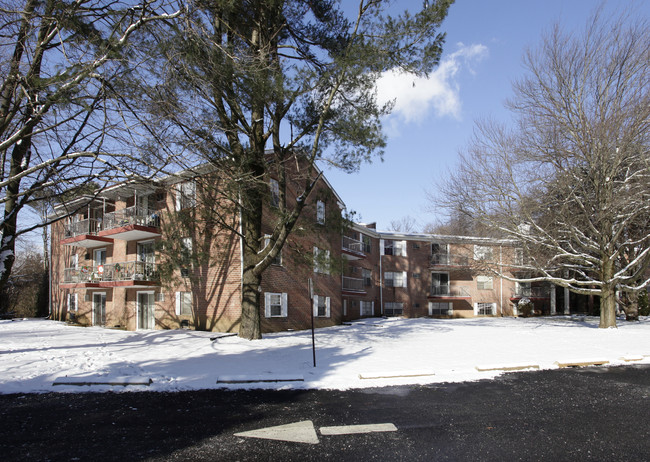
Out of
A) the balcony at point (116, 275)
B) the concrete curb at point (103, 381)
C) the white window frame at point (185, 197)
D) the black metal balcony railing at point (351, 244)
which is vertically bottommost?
the concrete curb at point (103, 381)

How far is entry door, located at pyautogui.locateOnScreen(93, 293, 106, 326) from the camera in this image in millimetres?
26094

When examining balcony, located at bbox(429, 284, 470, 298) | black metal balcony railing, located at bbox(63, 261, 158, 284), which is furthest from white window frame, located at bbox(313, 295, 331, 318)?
balcony, located at bbox(429, 284, 470, 298)

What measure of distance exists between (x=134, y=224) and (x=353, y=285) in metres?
16.3

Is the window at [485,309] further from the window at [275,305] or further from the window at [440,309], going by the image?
the window at [275,305]

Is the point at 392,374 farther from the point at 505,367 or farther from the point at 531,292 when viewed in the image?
the point at 531,292

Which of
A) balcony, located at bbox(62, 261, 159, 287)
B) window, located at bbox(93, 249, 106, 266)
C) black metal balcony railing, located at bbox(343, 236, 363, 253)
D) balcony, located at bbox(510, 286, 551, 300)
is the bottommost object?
balcony, located at bbox(510, 286, 551, 300)

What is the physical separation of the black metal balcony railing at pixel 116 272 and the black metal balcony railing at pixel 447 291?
84.1 feet

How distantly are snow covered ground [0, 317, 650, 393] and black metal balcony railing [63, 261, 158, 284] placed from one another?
4.88m

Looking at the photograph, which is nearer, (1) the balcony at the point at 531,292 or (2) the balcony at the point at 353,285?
(2) the balcony at the point at 353,285

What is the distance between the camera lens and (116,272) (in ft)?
75.8

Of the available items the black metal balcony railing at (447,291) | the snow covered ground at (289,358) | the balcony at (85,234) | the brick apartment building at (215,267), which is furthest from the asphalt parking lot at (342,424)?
the black metal balcony railing at (447,291)

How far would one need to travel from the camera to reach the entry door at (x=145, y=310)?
75.4 ft

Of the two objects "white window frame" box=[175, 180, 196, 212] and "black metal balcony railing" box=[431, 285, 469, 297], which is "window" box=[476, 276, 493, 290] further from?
"white window frame" box=[175, 180, 196, 212]

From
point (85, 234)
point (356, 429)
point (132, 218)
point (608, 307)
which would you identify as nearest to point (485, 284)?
point (608, 307)
